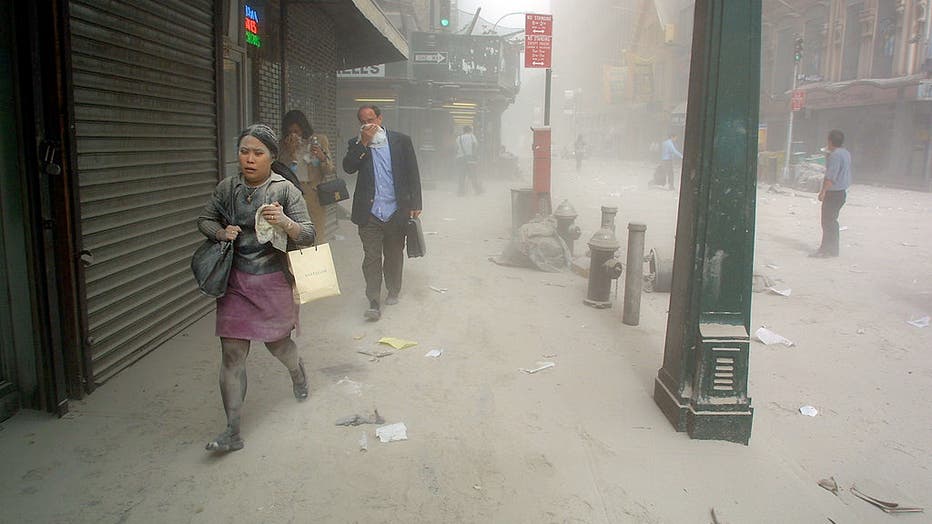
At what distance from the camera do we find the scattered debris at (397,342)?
216 inches

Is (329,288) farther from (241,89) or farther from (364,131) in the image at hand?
(241,89)

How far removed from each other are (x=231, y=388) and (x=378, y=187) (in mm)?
2938

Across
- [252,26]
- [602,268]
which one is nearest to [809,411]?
[602,268]

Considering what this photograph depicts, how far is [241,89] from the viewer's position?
7.39 metres

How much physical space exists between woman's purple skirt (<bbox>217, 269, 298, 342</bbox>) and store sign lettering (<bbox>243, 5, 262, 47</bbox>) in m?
4.87

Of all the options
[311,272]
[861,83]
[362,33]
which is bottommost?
[311,272]

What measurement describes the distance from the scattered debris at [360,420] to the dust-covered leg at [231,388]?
0.63m

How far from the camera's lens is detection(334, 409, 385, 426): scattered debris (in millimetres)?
3971

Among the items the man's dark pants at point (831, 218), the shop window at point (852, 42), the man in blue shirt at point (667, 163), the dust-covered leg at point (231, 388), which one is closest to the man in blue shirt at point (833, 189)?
the man's dark pants at point (831, 218)

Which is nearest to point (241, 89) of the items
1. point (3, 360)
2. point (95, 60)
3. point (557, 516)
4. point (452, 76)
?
point (95, 60)

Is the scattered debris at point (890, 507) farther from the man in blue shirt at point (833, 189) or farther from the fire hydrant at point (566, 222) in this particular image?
the man in blue shirt at point (833, 189)

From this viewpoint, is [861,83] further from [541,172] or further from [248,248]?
[248,248]

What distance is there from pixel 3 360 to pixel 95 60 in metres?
1.91

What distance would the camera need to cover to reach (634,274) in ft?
21.0
